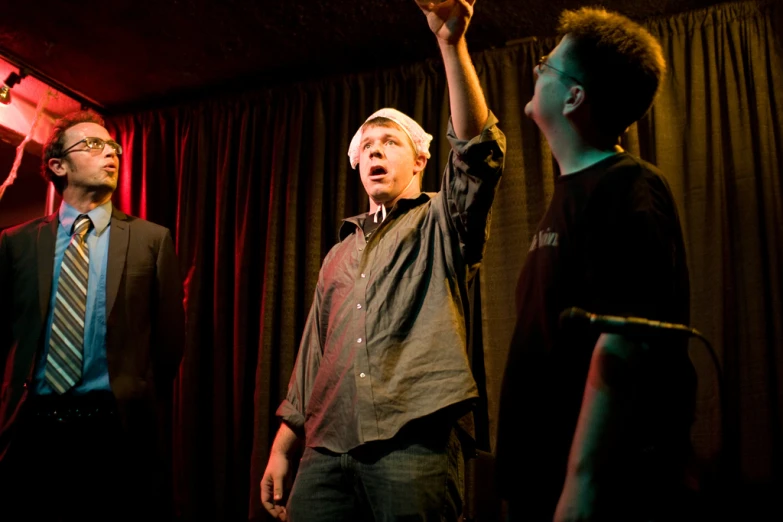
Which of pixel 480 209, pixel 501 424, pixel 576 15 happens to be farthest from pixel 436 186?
pixel 501 424

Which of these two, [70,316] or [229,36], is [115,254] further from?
[229,36]

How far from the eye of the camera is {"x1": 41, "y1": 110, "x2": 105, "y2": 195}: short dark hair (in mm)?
2713

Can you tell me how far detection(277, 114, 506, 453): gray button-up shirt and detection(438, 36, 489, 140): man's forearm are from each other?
0.09 ft

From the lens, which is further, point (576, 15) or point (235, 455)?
point (235, 455)

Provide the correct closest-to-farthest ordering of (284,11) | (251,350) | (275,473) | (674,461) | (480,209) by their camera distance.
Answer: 1. (674,461)
2. (480,209)
3. (275,473)
4. (284,11)
5. (251,350)

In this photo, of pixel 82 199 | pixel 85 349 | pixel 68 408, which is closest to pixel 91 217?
pixel 82 199

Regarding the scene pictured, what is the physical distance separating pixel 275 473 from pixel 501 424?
1053 millimetres

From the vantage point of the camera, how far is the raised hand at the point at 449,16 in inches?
59.3

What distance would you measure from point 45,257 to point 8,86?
58.9 inches

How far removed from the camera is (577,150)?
47.1 inches

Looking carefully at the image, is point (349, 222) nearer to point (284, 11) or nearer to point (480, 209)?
point (480, 209)

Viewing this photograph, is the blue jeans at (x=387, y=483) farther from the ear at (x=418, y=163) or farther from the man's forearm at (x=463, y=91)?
the ear at (x=418, y=163)

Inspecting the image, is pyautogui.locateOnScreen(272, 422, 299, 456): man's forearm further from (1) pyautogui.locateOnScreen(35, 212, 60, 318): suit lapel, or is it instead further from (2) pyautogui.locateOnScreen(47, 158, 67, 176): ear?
(2) pyautogui.locateOnScreen(47, 158, 67, 176): ear

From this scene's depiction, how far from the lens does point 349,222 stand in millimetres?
2174
